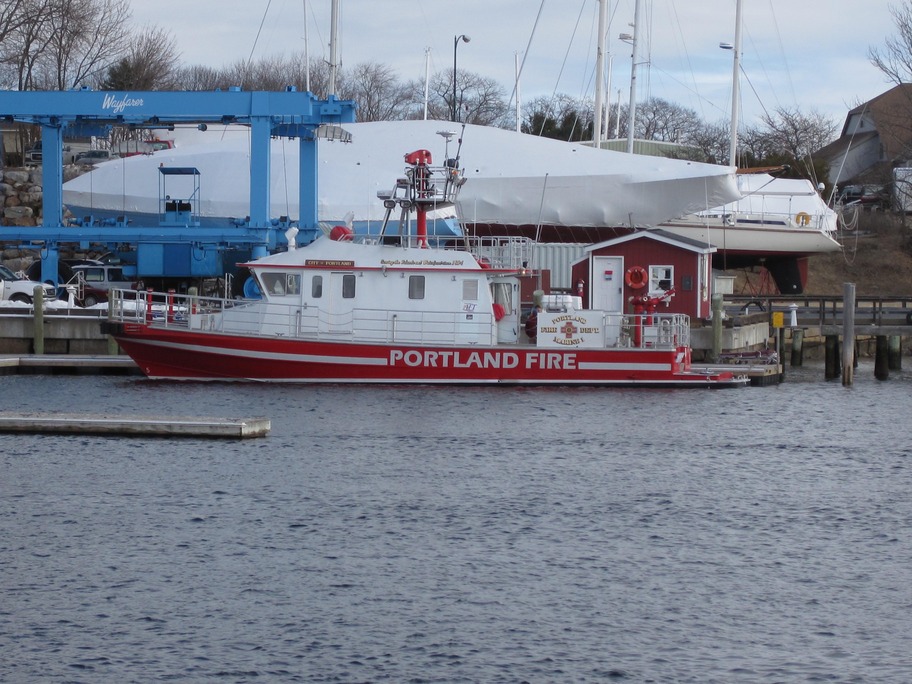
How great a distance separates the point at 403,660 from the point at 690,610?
11.2 ft

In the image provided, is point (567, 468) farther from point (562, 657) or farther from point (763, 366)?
point (763, 366)

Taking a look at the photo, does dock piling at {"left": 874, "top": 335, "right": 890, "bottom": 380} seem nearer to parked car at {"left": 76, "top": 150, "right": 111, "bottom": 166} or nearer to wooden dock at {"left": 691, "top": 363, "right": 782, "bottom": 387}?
wooden dock at {"left": 691, "top": 363, "right": 782, "bottom": 387}

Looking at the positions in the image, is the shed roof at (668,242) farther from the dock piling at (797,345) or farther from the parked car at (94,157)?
the parked car at (94,157)

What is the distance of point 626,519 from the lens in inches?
720

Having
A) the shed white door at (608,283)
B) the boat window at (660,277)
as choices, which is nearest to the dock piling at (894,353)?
the boat window at (660,277)

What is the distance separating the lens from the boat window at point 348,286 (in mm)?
29188

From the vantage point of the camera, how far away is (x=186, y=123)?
37594mm

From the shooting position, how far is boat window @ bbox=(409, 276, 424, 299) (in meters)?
29.1

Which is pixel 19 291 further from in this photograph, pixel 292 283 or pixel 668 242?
pixel 668 242

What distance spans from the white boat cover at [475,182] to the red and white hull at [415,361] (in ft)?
48.6

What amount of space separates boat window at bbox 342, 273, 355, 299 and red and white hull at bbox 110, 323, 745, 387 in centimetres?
107

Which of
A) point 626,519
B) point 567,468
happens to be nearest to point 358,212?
point 567,468

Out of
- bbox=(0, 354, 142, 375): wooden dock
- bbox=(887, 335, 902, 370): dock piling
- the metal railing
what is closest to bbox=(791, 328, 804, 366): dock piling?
the metal railing

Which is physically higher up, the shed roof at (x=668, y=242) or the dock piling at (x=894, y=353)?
the shed roof at (x=668, y=242)
